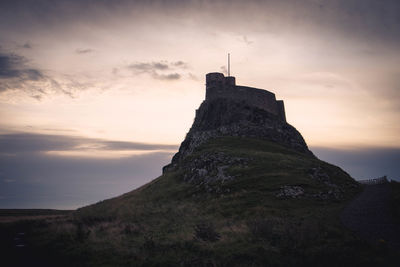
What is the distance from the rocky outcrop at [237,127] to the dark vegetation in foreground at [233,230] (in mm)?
18115

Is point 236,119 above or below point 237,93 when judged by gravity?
below

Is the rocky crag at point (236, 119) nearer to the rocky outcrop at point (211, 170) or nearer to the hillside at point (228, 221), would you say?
the hillside at point (228, 221)

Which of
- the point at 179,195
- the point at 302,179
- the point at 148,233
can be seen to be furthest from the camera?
the point at 179,195

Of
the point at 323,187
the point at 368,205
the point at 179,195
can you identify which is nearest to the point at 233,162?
the point at 179,195

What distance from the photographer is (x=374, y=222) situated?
794 inches

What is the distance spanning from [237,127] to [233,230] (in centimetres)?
4724

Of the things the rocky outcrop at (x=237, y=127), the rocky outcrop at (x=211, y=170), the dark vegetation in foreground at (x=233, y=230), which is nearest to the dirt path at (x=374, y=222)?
the dark vegetation in foreground at (x=233, y=230)

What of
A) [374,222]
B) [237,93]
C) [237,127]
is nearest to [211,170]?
[237,127]

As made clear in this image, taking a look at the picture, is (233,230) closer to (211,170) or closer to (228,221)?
(228,221)

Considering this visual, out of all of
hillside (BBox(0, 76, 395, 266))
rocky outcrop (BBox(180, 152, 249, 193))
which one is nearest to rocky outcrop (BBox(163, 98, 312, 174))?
hillside (BBox(0, 76, 395, 266))

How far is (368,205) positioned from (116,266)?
22447mm

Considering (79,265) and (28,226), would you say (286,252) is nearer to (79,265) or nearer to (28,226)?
(79,265)

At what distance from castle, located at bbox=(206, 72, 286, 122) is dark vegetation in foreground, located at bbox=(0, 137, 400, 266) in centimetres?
2757

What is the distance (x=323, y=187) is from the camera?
35.2m
